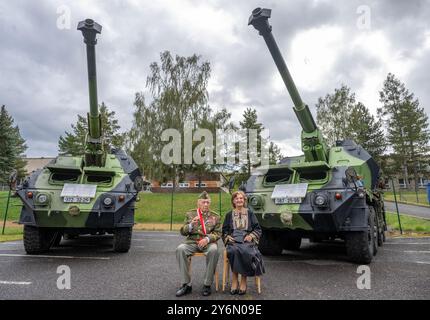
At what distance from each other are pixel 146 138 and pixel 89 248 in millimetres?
17963

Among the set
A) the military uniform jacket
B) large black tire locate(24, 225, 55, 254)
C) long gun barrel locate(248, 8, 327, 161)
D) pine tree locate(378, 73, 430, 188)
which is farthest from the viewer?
pine tree locate(378, 73, 430, 188)

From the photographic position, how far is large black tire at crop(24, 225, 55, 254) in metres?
6.84

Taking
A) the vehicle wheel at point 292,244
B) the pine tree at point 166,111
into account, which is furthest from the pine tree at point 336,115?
the vehicle wheel at point 292,244

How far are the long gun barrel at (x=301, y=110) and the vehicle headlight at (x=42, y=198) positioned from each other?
476 cm

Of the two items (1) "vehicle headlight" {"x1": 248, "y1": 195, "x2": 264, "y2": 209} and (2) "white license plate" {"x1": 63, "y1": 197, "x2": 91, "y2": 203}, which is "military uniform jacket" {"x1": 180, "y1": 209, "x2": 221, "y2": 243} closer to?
(1) "vehicle headlight" {"x1": 248, "y1": 195, "x2": 264, "y2": 209}

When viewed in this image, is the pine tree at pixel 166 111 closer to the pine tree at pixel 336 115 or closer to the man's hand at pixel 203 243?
the pine tree at pixel 336 115

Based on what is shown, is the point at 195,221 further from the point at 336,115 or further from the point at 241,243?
the point at 336,115

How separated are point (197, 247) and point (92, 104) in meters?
4.45

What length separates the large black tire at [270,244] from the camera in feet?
22.8

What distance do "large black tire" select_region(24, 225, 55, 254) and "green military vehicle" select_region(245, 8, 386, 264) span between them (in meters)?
4.19

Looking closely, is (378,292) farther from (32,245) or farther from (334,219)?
(32,245)

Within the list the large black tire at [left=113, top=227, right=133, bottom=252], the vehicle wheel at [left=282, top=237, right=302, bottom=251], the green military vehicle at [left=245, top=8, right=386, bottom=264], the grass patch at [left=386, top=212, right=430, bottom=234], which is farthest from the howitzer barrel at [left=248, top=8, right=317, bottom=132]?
the grass patch at [left=386, top=212, right=430, bottom=234]

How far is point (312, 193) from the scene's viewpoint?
5.88m
